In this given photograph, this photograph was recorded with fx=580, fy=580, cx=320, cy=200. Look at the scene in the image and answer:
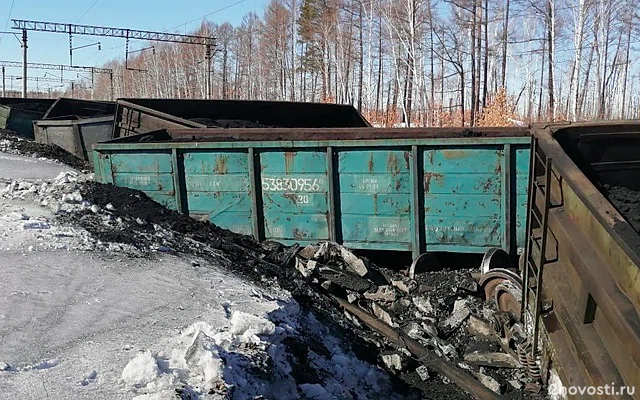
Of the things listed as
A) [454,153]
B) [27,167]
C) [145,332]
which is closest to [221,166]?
[454,153]

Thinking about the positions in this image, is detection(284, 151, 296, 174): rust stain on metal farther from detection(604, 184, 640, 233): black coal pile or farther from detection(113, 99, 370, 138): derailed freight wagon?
detection(604, 184, 640, 233): black coal pile

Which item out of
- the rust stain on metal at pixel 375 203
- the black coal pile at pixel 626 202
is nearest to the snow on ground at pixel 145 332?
the rust stain on metal at pixel 375 203

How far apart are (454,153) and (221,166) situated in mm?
2508

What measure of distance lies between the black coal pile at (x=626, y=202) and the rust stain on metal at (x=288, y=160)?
3.27m

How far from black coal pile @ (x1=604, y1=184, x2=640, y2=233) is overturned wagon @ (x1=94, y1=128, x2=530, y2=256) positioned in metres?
1.98

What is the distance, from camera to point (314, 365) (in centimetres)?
361

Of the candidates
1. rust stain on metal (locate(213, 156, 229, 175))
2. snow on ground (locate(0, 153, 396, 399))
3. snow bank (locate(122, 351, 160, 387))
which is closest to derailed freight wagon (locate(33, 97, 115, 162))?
rust stain on metal (locate(213, 156, 229, 175))

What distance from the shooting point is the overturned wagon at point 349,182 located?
17.9ft

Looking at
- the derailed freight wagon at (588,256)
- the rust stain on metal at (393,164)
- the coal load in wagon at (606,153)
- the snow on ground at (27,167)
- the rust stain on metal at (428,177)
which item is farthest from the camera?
the snow on ground at (27,167)

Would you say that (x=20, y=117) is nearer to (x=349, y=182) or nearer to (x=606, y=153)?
(x=349, y=182)

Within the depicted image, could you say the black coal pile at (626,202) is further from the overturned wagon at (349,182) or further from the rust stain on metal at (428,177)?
the rust stain on metal at (428,177)

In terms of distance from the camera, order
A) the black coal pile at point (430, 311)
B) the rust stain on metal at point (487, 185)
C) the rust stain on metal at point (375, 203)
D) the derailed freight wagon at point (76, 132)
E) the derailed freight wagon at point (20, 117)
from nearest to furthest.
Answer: the black coal pile at point (430, 311), the rust stain on metal at point (487, 185), the rust stain on metal at point (375, 203), the derailed freight wagon at point (76, 132), the derailed freight wagon at point (20, 117)

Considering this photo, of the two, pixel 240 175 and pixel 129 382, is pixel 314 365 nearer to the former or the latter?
pixel 129 382

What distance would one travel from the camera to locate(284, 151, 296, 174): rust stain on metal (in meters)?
6.03
